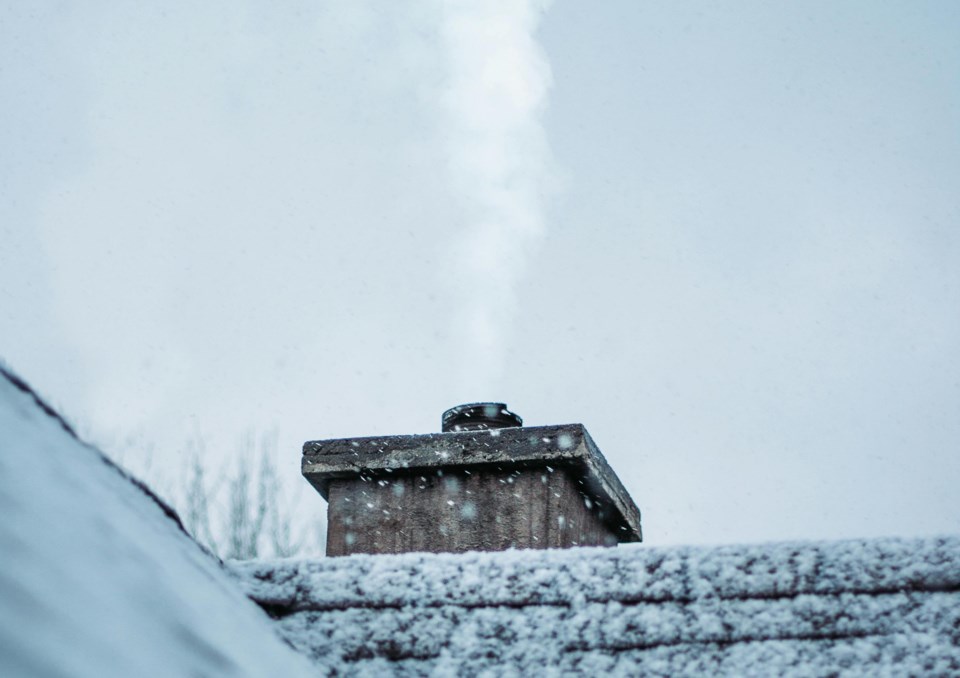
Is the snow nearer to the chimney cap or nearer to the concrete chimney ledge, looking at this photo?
the concrete chimney ledge

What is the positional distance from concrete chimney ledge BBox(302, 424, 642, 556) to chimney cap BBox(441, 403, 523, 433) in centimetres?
32

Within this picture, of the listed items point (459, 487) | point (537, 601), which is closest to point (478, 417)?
point (459, 487)

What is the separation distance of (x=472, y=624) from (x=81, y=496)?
87 cm

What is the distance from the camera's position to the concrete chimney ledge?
16.1 feet

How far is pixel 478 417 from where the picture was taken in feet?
17.6

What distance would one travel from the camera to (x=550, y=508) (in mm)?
4855

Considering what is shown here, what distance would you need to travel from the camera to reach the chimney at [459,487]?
193 inches

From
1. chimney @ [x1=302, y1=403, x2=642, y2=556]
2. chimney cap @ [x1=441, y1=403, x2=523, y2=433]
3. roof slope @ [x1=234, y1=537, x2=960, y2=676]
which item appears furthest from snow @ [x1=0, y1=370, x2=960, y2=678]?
chimney cap @ [x1=441, y1=403, x2=523, y2=433]

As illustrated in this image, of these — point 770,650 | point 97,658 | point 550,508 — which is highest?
point 550,508

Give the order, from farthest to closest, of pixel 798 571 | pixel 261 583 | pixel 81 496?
pixel 261 583
pixel 798 571
pixel 81 496

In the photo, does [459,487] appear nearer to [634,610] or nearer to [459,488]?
[459,488]

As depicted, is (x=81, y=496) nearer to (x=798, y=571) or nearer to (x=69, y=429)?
(x=69, y=429)

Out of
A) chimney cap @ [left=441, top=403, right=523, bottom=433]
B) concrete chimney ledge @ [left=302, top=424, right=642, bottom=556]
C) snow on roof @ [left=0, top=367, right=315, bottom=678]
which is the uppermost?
chimney cap @ [left=441, top=403, right=523, bottom=433]

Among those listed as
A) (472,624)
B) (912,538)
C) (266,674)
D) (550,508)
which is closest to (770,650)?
(912,538)
